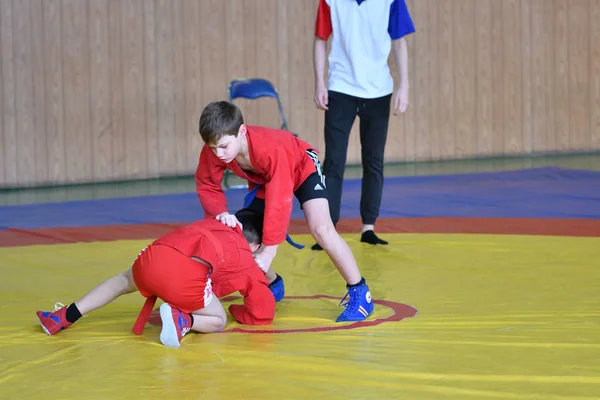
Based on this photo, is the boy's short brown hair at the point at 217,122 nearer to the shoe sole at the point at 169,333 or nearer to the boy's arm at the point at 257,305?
the boy's arm at the point at 257,305

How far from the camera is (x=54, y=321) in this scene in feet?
10.6

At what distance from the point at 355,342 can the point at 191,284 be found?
0.55 m

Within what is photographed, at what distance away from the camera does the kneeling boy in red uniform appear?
3117mm

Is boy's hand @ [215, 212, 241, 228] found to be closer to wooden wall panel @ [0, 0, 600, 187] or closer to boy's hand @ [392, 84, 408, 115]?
boy's hand @ [392, 84, 408, 115]

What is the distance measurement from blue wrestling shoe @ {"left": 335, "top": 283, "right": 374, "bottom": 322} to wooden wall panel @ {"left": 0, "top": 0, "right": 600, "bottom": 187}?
19.1 feet

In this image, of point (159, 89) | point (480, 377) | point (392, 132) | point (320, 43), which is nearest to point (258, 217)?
point (480, 377)

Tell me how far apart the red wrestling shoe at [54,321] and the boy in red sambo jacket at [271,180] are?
1.97 ft

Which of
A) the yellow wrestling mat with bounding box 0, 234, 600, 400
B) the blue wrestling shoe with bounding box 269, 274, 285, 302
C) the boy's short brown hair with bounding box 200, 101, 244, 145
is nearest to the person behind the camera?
the yellow wrestling mat with bounding box 0, 234, 600, 400

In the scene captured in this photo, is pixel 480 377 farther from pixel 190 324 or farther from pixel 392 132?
pixel 392 132

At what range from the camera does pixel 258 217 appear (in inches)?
143

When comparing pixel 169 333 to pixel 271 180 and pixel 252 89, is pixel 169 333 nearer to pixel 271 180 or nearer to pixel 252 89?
pixel 271 180

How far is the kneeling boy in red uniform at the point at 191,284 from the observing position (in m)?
3.12

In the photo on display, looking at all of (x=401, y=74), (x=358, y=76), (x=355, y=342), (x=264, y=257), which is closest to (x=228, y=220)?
(x=264, y=257)

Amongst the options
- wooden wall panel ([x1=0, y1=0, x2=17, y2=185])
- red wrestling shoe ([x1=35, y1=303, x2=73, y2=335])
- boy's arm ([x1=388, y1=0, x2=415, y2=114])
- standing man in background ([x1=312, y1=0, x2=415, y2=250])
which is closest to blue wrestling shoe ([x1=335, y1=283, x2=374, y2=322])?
red wrestling shoe ([x1=35, y1=303, x2=73, y2=335])
